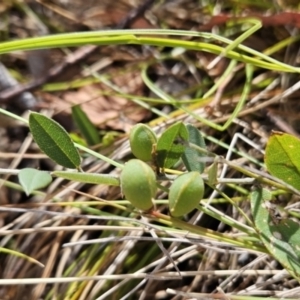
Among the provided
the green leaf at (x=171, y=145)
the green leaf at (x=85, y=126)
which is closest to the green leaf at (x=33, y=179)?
the green leaf at (x=171, y=145)

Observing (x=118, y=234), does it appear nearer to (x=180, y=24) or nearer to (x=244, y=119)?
(x=244, y=119)

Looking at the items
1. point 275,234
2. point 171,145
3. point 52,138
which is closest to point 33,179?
point 52,138

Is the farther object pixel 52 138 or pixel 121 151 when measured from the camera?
pixel 121 151

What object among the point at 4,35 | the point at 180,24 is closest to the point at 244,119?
the point at 180,24

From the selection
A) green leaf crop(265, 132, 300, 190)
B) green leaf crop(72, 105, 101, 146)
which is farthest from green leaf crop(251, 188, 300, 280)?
green leaf crop(72, 105, 101, 146)

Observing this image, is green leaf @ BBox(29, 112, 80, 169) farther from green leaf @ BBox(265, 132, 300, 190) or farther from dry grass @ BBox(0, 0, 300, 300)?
green leaf @ BBox(265, 132, 300, 190)

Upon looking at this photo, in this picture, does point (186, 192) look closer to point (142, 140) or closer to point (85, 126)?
point (142, 140)

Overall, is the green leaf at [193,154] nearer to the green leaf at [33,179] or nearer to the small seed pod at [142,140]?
the small seed pod at [142,140]

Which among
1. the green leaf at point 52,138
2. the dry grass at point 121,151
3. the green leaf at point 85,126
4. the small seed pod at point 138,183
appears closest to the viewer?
the small seed pod at point 138,183
